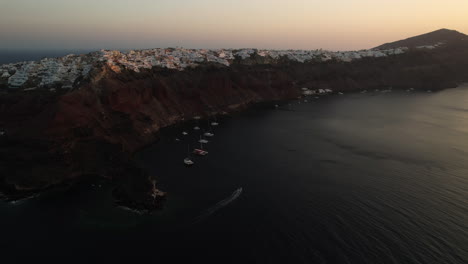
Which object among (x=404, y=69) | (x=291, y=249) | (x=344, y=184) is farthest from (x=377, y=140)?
(x=404, y=69)

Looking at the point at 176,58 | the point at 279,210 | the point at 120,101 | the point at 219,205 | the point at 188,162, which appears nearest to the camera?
the point at 279,210

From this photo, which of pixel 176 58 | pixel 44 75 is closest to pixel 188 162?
pixel 44 75

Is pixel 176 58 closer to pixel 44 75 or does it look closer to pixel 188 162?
pixel 44 75

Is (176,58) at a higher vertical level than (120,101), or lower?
higher

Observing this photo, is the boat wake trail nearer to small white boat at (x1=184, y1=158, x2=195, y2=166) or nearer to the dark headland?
the dark headland

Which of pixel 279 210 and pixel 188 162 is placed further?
pixel 188 162

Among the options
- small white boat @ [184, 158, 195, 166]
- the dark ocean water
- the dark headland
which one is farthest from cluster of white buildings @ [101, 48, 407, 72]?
small white boat @ [184, 158, 195, 166]

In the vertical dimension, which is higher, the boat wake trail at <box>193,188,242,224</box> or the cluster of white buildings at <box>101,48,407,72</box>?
the cluster of white buildings at <box>101,48,407,72</box>
